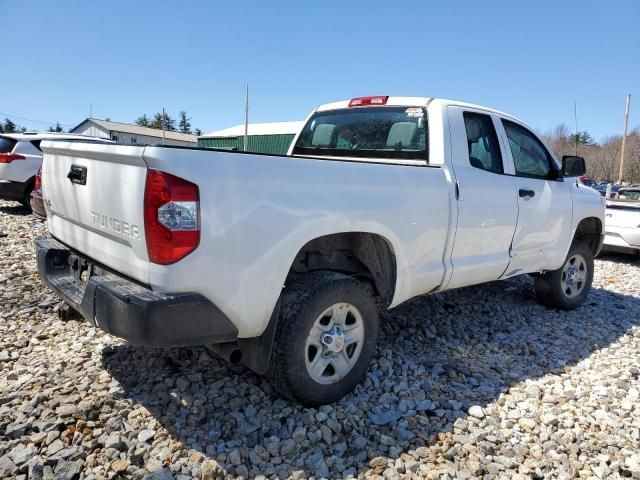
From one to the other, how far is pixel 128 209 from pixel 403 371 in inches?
87.4

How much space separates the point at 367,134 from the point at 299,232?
6.17 feet

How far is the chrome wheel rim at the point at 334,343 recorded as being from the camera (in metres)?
2.79

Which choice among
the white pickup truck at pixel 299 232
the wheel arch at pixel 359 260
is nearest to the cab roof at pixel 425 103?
the white pickup truck at pixel 299 232

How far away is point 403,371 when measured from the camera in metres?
3.43

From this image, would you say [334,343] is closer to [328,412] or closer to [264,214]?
[328,412]

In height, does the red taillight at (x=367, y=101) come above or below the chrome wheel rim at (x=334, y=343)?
above

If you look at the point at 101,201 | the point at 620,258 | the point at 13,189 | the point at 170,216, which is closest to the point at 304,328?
the point at 170,216

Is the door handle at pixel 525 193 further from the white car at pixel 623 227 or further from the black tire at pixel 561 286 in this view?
the white car at pixel 623 227

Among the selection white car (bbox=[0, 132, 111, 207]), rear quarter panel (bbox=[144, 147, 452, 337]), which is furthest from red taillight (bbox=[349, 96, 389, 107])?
white car (bbox=[0, 132, 111, 207])

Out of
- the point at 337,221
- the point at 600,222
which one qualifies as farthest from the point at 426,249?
the point at 600,222

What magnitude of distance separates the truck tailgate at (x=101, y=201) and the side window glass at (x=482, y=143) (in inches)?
99.9

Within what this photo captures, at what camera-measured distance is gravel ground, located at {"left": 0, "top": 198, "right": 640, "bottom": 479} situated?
2387mm

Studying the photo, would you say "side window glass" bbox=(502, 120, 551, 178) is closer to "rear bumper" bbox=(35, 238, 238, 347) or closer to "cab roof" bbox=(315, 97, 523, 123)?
"cab roof" bbox=(315, 97, 523, 123)

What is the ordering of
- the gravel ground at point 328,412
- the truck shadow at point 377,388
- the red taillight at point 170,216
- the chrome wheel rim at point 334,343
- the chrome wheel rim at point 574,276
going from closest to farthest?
the red taillight at point 170,216, the gravel ground at point 328,412, the truck shadow at point 377,388, the chrome wheel rim at point 334,343, the chrome wheel rim at point 574,276
